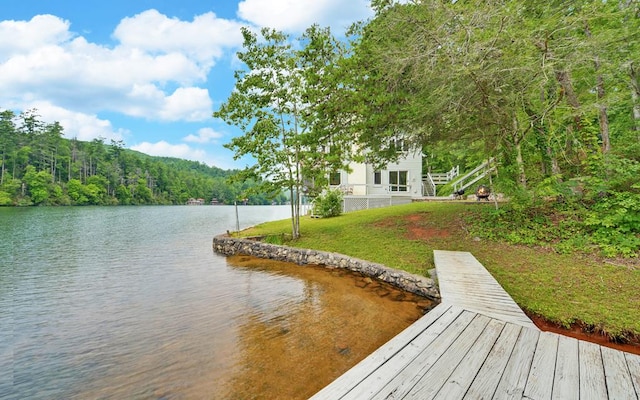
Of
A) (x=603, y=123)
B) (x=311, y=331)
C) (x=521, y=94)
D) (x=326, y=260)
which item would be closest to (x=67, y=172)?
(x=326, y=260)

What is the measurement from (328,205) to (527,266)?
12.7 meters

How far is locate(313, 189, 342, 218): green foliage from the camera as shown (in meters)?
18.4

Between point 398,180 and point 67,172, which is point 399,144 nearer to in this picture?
point 398,180

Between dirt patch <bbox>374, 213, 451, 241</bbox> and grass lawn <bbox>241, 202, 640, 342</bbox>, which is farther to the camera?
dirt patch <bbox>374, 213, 451, 241</bbox>

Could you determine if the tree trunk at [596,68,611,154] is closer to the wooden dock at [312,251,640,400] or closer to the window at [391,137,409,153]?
the window at [391,137,409,153]

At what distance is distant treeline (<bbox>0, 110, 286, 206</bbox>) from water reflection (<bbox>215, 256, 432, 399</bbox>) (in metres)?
38.5

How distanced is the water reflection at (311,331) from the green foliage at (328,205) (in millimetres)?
10125

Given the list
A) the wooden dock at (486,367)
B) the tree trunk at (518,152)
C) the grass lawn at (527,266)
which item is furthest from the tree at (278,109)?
the wooden dock at (486,367)

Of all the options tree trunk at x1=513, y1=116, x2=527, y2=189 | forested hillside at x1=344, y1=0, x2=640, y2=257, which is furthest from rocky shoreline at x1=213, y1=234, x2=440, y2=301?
tree trunk at x1=513, y1=116, x2=527, y2=189

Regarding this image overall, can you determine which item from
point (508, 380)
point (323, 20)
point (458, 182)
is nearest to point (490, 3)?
point (323, 20)

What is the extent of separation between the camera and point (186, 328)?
17.6 feet

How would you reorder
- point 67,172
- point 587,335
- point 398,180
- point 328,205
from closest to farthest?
point 587,335, point 328,205, point 398,180, point 67,172

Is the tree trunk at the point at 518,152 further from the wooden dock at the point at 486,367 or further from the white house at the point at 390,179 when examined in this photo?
the white house at the point at 390,179

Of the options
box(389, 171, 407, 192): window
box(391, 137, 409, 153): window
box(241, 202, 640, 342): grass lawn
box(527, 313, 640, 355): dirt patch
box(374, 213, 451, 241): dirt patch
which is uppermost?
box(391, 137, 409, 153): window
